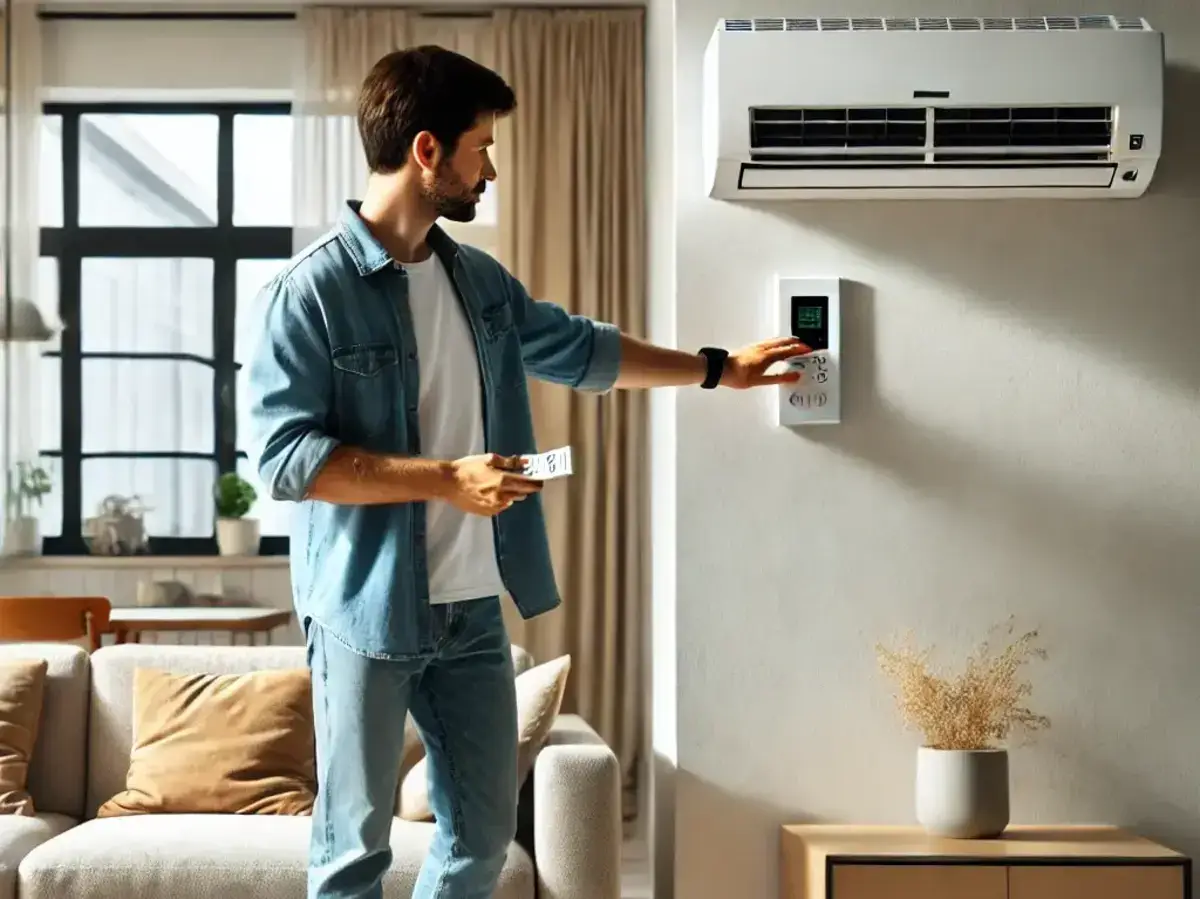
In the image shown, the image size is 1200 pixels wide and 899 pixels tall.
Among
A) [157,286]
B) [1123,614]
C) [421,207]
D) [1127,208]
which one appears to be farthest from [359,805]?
[157,286]

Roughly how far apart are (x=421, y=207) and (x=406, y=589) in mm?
529

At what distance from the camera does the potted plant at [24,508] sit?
554 cm

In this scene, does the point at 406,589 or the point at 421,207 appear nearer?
the point at 406,589

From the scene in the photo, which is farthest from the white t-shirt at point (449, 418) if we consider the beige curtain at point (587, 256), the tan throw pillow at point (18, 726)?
the beige curtain at point (587, 256)

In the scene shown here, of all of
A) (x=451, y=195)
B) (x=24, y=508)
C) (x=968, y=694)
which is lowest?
(x=968, y=694)

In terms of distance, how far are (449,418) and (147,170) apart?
13.8 ft

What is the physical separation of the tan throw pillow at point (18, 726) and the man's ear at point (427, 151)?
194cm

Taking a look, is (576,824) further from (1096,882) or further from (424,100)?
(424,100)

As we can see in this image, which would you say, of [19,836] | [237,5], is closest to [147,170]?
[237,5]

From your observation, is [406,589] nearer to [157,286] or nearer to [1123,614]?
[1123,614]

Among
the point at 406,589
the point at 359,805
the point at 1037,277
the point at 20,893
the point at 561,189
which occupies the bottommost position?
the point at 20,893

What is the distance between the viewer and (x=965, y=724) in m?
2.75

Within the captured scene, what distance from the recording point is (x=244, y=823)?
3.15m

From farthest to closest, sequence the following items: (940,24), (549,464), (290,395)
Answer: (940,24) → (290,395) → (549,464)
